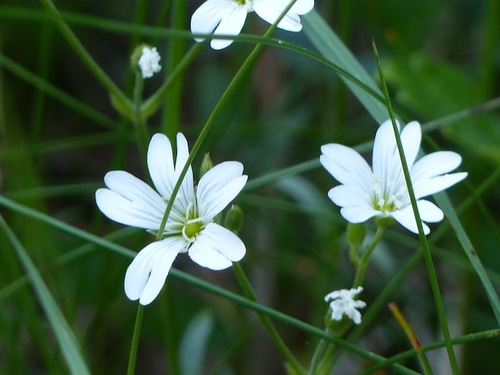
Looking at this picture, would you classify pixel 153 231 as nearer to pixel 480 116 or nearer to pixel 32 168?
pixel 32 168

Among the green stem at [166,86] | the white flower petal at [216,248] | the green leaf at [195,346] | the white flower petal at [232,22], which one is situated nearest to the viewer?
the white flower petal at [216,248]

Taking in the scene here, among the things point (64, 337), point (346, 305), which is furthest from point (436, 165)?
point (64, 337)

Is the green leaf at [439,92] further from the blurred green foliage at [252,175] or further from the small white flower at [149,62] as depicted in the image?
the small white flower at [149,62]

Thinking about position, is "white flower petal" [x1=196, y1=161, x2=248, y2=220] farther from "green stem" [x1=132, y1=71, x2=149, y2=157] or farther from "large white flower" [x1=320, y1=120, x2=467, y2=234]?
"green stem" [x1=132, y1=71, x2=149, y2=157]

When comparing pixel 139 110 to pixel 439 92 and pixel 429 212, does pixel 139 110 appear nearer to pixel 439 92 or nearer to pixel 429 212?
pixel 429 212

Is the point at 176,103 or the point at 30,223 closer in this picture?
the point at 176,103

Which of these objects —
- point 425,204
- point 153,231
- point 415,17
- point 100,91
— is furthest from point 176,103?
point 100,91

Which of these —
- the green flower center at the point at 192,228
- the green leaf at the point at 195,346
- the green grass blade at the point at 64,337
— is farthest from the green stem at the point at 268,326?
the green leaf at the point at 195,346
